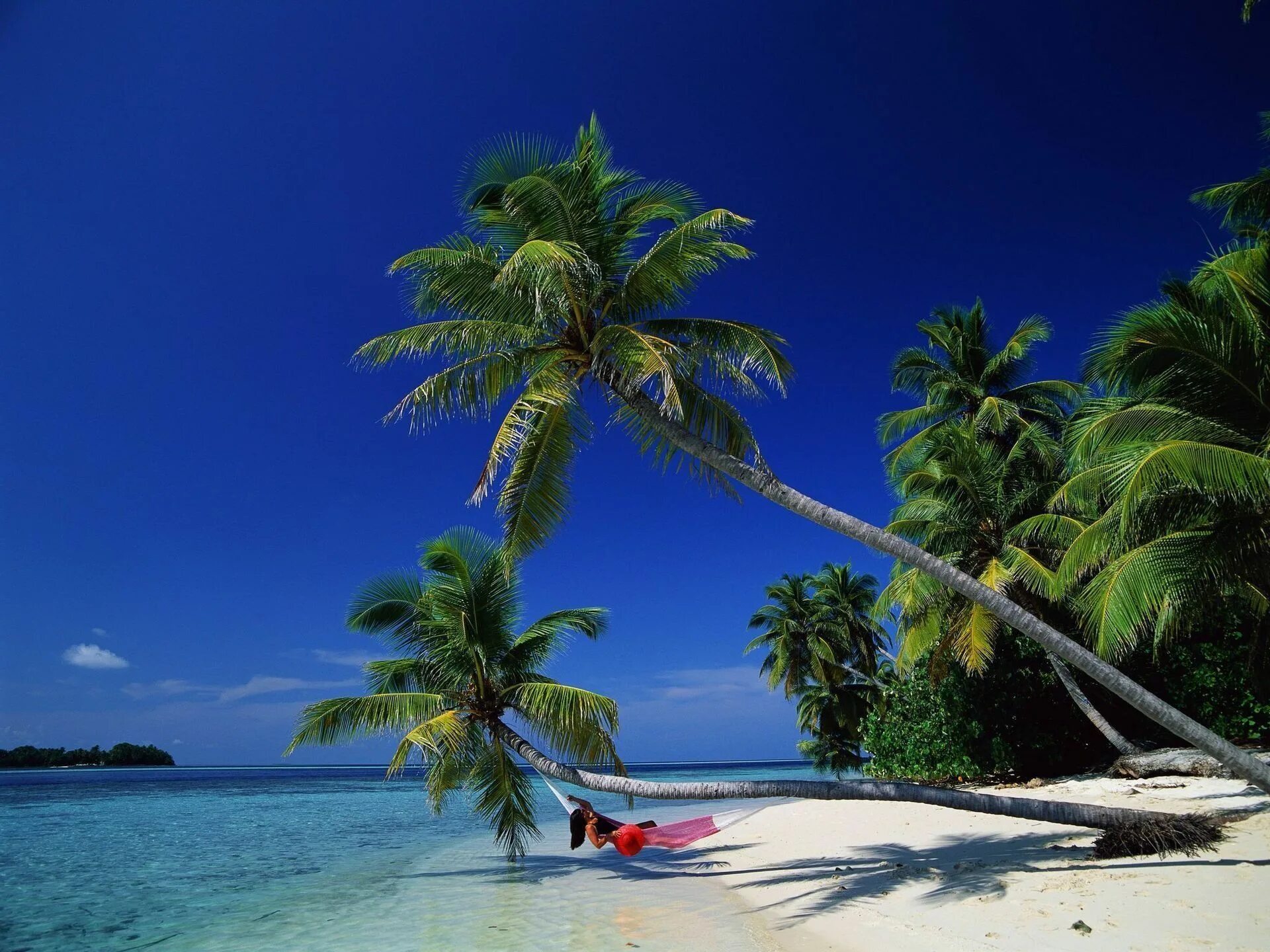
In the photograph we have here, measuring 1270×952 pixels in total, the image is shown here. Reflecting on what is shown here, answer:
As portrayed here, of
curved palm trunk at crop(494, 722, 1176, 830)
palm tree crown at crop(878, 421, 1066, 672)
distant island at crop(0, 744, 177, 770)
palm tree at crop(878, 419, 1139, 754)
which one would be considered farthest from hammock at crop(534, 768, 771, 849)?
distant island at crop(0, 744, 177, 770)

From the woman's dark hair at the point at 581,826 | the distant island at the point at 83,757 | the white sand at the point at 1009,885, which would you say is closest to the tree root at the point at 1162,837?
the white sand at the point at 1009,885

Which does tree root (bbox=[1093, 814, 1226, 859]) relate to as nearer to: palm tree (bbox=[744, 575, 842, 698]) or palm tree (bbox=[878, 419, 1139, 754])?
palm tree (bbox=[878, 419, 1139, 754])

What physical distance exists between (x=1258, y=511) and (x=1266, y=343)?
157 cm

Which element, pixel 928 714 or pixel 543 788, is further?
pixel 543 788

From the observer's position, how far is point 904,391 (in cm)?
1773

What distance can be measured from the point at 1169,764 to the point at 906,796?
622 cm

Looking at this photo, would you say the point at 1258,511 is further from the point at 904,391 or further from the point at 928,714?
the point at 904,391

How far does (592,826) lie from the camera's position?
805cm

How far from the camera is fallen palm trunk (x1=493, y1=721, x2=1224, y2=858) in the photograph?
612cm

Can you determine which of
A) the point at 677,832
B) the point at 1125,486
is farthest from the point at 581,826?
the point at 1125,486

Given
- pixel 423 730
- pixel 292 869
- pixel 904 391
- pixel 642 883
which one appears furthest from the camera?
pixel 904 391

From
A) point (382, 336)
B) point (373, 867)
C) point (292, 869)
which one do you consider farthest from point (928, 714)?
point (382, 336)

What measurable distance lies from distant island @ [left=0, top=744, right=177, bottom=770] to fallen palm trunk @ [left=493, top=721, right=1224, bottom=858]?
267ft

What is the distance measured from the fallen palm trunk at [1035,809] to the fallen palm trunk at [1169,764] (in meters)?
4.53
